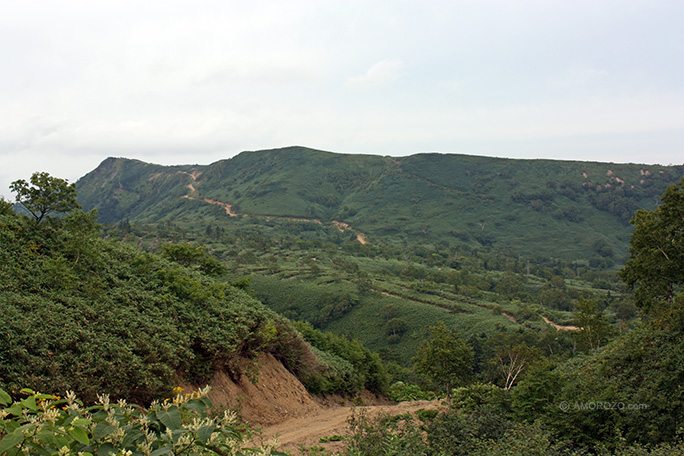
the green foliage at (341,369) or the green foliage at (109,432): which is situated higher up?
the green foliage at (109,432)

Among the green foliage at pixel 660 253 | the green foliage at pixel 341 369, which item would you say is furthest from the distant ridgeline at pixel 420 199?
the green foliage at pixel 660 253

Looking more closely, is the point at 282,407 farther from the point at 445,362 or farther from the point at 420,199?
the point at 420,199

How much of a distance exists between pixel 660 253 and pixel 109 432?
16589 mm

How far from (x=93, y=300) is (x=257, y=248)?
2792 inches

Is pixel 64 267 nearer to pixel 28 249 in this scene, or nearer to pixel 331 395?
pixel 28 249

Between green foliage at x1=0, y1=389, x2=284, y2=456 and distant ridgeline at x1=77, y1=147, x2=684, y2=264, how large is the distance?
346 feet

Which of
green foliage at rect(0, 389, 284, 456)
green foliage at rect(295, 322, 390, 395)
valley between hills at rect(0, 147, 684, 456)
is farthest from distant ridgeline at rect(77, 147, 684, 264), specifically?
green foliage at rect(0, 389, 284, 456)

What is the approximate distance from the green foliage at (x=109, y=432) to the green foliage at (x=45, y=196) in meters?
10.5

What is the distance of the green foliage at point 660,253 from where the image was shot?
560 inches

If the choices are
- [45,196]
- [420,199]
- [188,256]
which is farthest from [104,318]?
[420,199]

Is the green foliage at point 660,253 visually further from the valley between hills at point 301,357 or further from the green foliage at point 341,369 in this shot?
the green foliage at point 341,369

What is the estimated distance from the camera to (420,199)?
13050 centimetres

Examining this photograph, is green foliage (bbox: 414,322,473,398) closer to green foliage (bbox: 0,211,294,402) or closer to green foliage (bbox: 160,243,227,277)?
green foliage (bbox: 0,211,294,402)

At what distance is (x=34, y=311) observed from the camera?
8.68 meters
